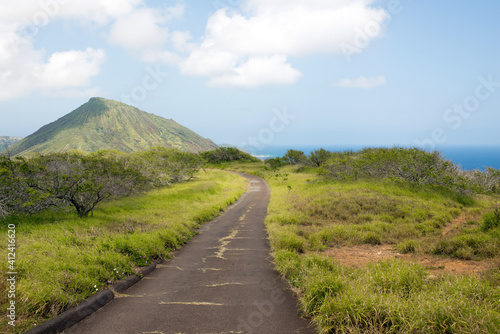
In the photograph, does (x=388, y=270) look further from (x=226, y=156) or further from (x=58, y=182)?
(x=226, y=156)

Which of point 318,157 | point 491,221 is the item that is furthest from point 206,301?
point 318,157

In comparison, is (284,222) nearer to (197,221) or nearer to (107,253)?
(197,221)

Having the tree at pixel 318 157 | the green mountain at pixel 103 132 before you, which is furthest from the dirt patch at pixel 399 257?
the green mountain at pixel 103 132

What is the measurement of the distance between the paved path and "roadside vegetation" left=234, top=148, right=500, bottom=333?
439mm

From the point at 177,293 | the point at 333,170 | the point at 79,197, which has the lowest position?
the point at 177,293

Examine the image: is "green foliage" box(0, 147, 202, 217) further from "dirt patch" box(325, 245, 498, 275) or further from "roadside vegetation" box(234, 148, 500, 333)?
"dirt patch" box(325, 245, 498, 275)

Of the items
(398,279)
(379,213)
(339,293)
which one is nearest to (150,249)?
(339,293)

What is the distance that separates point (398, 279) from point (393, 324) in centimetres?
147

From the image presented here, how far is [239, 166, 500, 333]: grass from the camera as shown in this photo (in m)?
3.33

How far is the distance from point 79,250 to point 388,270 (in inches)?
262

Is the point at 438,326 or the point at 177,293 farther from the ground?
the point at 438,326

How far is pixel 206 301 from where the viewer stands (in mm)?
4609

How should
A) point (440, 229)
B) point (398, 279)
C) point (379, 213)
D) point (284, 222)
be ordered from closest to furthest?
point (398, 279), point (440, 229), point (284, 222), point (379, 213)

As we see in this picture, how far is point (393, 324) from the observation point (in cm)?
329
